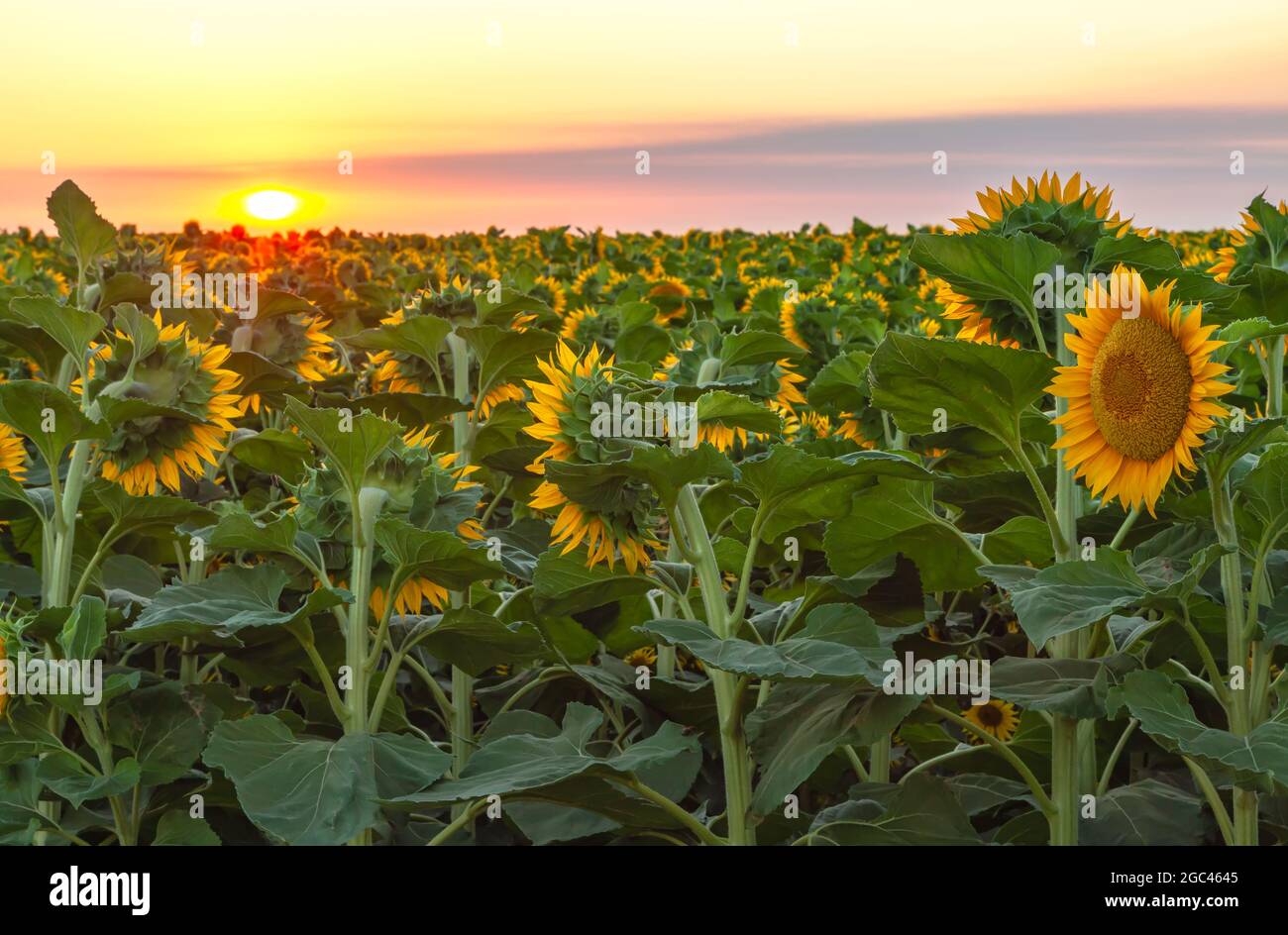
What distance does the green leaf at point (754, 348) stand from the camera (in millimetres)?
3254

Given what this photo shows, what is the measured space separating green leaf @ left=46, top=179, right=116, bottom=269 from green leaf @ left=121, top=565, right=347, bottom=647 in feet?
4.92

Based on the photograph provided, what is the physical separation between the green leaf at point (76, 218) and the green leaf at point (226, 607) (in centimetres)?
150

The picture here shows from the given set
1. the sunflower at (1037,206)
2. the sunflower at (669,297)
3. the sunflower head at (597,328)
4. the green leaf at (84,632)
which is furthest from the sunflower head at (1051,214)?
the sunflower at (669,297)

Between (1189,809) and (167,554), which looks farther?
(167,554)

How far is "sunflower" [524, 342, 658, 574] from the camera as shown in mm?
2287

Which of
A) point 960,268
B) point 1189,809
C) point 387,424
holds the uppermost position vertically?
point 960,268

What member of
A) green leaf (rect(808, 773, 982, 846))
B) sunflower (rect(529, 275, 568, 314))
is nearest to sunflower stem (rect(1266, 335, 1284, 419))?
green leaf (rect(808, 773, 982, 846))

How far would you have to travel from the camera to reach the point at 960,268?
232 centimetres

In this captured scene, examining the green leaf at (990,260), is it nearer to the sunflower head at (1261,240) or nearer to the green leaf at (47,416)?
the sunflower head at (1261,240)

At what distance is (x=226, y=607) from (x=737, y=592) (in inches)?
38.4

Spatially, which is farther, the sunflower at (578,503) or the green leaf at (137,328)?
the green leaf at (137,328)

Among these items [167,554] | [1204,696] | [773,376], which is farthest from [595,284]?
[1204,696]
